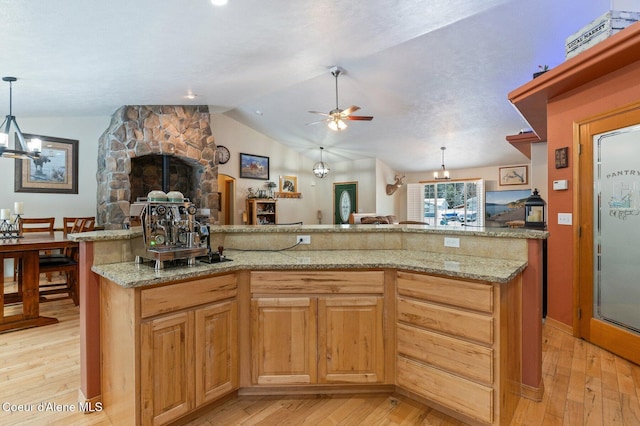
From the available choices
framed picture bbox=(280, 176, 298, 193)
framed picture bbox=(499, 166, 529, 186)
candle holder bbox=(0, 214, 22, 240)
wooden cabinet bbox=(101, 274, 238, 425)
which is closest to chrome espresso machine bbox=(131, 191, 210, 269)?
wooden cabinet bbox=(101, 274, 238, 425)

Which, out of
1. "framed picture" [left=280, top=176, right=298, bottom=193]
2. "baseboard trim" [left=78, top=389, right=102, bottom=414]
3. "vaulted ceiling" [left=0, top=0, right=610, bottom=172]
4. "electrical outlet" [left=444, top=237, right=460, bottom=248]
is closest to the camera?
"baseboard trim" [left=78, top=389, right=102, bottom=414]

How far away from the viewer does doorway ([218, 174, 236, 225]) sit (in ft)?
24.8

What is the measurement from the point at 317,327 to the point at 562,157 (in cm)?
286

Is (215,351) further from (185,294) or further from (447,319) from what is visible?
(447,319)

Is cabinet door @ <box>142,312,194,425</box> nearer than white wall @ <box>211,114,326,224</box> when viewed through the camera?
Yes

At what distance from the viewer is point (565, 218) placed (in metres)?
3.01

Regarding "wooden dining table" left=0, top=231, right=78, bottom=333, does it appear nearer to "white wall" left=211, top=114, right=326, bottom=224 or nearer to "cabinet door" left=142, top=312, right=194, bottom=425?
"cabinet door" left=142, top=312, right=194, bottom=425

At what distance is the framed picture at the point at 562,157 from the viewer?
9.85 ft

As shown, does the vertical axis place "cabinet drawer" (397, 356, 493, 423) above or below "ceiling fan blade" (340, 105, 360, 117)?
below

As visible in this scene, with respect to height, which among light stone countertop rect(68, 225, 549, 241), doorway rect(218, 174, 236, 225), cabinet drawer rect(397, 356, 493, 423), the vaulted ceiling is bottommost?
cabinet drawer rect(397, 356, 493, 423)

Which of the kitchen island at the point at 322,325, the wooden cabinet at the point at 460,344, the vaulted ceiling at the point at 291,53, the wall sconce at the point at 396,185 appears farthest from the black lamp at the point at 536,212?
the wall sconce at the point at 396,185

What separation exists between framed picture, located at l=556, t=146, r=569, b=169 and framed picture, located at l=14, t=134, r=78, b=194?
6.92m

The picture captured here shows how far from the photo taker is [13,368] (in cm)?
238

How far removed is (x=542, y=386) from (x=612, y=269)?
4.38 ft
